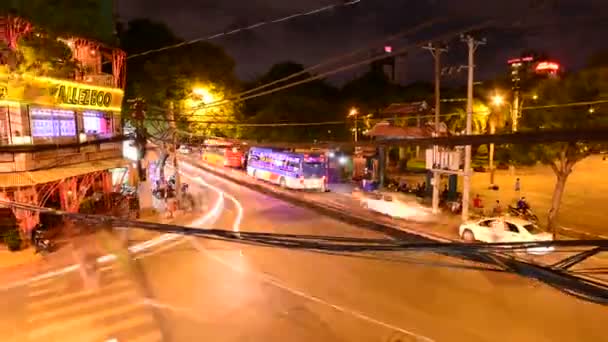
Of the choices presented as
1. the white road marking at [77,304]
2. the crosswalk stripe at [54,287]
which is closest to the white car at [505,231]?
the white road marking at [77,304]

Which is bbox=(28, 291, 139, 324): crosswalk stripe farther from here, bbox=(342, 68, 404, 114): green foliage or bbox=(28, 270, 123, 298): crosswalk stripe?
bbox=(342, 68, 404, 114): green foliage

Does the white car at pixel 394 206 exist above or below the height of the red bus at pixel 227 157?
below

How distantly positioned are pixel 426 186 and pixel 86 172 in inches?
806

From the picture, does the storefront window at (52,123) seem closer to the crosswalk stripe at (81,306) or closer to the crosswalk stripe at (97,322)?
the crosswalk stripe at (81,306)

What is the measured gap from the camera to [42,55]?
56.3 feet

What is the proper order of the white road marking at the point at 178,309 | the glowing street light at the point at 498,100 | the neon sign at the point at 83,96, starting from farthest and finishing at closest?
the glowing street light at the point at 498,100 < the neon sign at the point at 83,96 < the white road marking at the point at 178,309

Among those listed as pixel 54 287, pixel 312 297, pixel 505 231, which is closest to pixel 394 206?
pixel 505 231

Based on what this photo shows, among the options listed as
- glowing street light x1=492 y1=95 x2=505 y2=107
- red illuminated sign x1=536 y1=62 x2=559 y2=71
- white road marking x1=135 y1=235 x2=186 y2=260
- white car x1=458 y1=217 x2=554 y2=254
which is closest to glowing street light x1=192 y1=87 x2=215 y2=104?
white road marking x1=135 y1=235 x2=186 y2=260

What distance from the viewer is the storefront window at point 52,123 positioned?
18.7 meters

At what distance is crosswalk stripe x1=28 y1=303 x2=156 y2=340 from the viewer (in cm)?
1118

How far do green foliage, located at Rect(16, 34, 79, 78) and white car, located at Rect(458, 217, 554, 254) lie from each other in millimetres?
18404

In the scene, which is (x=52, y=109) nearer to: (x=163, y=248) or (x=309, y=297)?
(x=163, y=248)

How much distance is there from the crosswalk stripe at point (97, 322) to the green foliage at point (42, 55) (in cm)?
1047

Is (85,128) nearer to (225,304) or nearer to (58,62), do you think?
(58,62)
